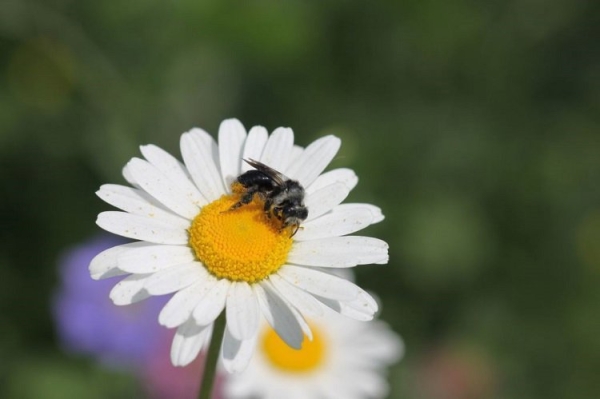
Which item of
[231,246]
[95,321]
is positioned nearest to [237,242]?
[231,246]

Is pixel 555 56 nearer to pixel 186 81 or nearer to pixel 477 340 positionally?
pixel 477 340

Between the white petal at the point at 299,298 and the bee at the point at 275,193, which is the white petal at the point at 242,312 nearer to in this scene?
the white petal at the point at 299,298

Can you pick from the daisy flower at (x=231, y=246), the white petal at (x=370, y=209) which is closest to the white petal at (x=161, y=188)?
the daisy flower at (x=231, y=246)

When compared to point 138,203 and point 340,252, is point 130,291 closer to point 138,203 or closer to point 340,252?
point 138,203

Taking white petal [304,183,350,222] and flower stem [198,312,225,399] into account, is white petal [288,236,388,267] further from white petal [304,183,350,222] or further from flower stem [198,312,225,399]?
flower stem [198,312,225,399]

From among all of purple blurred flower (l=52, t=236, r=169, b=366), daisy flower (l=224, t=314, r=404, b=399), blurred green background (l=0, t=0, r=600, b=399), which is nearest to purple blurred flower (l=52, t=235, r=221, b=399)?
purple blurred flower (l=52, t=236, r=169, b=366)

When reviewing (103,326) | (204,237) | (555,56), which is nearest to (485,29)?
(555,56)
